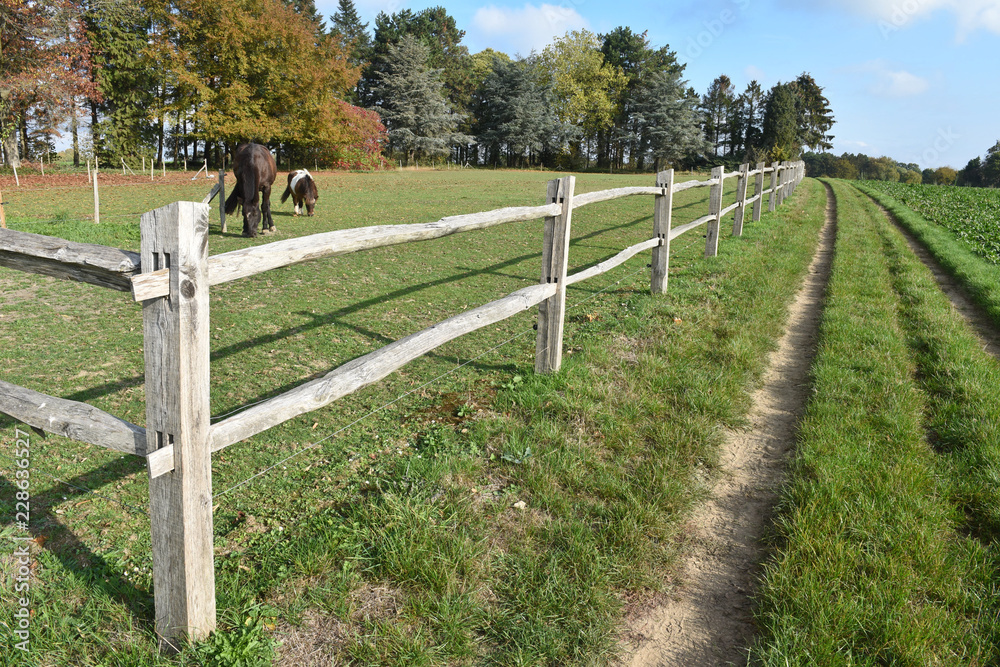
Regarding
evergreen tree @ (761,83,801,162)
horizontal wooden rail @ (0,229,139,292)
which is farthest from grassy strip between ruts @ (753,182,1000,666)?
evergreen tree @ (761,83,801,162)

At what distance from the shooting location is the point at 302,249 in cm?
245

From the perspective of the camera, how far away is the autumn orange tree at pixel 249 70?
108 ft

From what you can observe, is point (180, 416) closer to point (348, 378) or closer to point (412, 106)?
point (348, 378)

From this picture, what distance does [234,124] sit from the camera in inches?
1303

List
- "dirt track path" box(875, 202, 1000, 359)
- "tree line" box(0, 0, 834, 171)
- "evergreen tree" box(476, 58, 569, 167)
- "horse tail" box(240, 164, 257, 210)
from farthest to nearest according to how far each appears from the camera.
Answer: "evergreen tree" box(476, 58, 569, 167), "tree line" box(0, 0, 834, 171), "horse tail" box(240, 164, 257, 210), "dirt track path" box(875, 202, 1000, 359)

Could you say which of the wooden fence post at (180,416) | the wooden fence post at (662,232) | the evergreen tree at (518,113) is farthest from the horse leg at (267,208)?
the evergreen tree at (518,113)

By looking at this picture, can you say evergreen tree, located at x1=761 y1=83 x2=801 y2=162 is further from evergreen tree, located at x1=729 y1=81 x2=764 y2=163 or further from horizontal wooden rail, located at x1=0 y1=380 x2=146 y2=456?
horizontal wooden rail, located at x1=0 y1=380 x2=146 y2=456

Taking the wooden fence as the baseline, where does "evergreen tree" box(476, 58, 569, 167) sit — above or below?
above

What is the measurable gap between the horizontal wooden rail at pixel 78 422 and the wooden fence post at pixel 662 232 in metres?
5.95

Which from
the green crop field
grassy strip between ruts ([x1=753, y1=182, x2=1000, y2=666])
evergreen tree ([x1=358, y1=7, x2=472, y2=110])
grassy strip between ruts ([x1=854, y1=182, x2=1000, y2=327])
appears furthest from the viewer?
evergreen tree ([x1=358, y1=7, x2=472, y2=110])

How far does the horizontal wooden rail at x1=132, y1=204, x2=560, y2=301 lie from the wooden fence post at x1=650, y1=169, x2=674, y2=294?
354cm

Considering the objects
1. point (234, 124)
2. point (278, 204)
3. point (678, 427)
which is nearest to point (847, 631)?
point (678, 427)

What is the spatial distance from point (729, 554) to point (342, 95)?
1774 inches

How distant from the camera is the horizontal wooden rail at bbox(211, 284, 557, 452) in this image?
2.20 meters
